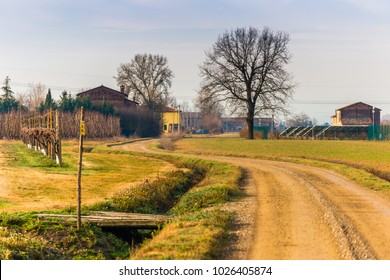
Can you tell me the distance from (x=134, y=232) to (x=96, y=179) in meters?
13.6

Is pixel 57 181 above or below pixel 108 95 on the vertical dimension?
below

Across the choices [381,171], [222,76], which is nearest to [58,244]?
[381,171]

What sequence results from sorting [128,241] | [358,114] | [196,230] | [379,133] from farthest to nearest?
[358,114] → [379,133] → [128,241] → [196,230]

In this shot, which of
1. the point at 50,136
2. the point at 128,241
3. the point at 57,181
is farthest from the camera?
the point at 50,136

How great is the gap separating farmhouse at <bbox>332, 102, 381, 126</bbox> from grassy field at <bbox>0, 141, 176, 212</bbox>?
86006 mm

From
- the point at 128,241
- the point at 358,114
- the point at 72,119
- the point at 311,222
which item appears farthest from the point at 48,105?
the point at 311,222

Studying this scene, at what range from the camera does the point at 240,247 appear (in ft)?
38.7

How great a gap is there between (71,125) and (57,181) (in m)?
54.7

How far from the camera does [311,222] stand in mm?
14609

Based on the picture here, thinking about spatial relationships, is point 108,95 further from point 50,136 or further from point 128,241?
point 128,241

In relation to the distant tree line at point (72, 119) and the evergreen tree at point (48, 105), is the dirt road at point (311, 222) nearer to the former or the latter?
the distant tree line at point (72, 119)

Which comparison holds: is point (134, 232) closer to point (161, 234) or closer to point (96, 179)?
point (161, 234)

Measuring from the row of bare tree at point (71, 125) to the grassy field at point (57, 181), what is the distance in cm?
4031

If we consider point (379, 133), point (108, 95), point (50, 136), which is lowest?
point (50, 136)
